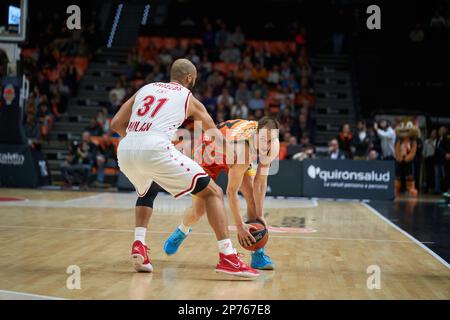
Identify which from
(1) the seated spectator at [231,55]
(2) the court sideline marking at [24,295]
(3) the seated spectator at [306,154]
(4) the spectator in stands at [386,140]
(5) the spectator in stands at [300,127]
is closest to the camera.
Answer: (2) the court sideline marking at [24,295]

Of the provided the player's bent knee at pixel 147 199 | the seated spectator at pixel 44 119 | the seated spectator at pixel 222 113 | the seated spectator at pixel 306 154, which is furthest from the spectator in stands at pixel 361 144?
the player's bent knee at pixel 147 199

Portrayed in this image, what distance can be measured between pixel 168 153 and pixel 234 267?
112cm

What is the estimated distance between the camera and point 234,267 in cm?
571

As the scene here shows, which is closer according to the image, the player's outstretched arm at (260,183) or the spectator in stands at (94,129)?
the player's outstretched arm at (260,183)

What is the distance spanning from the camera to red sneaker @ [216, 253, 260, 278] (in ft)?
18.6

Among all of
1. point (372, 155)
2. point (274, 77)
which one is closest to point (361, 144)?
point (372, 155)

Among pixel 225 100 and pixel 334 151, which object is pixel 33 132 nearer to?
pixel 225 100

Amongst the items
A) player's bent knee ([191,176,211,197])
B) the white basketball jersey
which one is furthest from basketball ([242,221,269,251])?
the white basketball jersey

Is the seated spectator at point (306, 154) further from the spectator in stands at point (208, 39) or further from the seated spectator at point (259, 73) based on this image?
the spectator in stands at point (208, 39)

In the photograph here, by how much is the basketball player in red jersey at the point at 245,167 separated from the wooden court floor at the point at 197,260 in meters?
0.31

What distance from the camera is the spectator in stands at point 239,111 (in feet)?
63.6

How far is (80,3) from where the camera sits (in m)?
25.7

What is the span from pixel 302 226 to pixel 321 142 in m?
11.3
